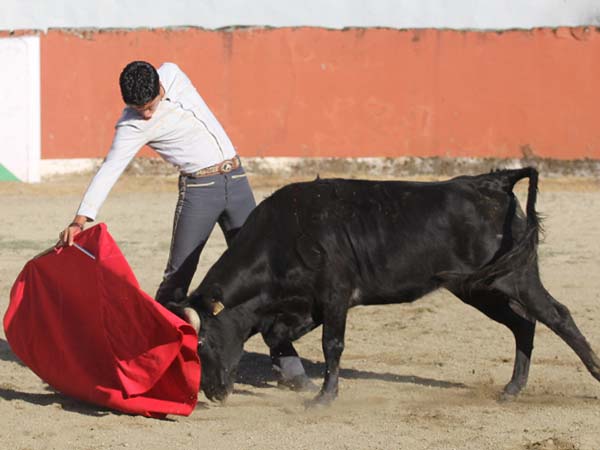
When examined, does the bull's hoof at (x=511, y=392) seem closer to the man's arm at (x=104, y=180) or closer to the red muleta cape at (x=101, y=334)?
the red muleta cape at (x=101, y=334)

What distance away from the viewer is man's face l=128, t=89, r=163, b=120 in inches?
216

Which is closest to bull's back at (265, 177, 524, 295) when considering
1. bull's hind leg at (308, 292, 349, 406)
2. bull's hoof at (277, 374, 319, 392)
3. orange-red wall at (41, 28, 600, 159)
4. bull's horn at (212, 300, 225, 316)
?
bull's hind leg at (308, 292, 349, 406)

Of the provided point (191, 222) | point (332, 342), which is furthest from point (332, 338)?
point (191, 222)

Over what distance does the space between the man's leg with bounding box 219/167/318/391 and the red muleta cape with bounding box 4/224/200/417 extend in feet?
2.42

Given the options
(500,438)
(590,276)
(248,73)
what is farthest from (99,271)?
(248,73)

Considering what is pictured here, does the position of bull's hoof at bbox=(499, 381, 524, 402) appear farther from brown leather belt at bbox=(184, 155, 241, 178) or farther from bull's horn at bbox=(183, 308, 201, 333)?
brown leather belt at bbox=(184, 155, 241, 178)

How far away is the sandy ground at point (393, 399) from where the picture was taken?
496cm

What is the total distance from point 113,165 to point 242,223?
0.80 m

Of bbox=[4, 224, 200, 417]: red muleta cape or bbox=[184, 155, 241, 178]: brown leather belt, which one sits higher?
bbox=[184, 155, 241, 178]: brown leather belt

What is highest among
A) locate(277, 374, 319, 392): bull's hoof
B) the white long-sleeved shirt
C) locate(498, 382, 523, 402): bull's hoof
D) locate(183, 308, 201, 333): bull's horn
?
the white long-sleeved shirt

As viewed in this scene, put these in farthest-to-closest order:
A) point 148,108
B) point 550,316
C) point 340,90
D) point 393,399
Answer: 1. point 340,90
2. point 393,399
3. point 550,316
4. point 148,108

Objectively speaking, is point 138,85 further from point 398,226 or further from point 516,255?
point 516,255

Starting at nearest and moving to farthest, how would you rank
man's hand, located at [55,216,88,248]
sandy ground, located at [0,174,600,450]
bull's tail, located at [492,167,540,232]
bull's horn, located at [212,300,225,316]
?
sandy ground, located at [0,174,600,450] → bull's horn, located at [212,300,225,316] → man's hand, located at [55,216,88,248] → bull's tail, located at [492,167,540,232]

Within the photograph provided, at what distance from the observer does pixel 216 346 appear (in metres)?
5.46
